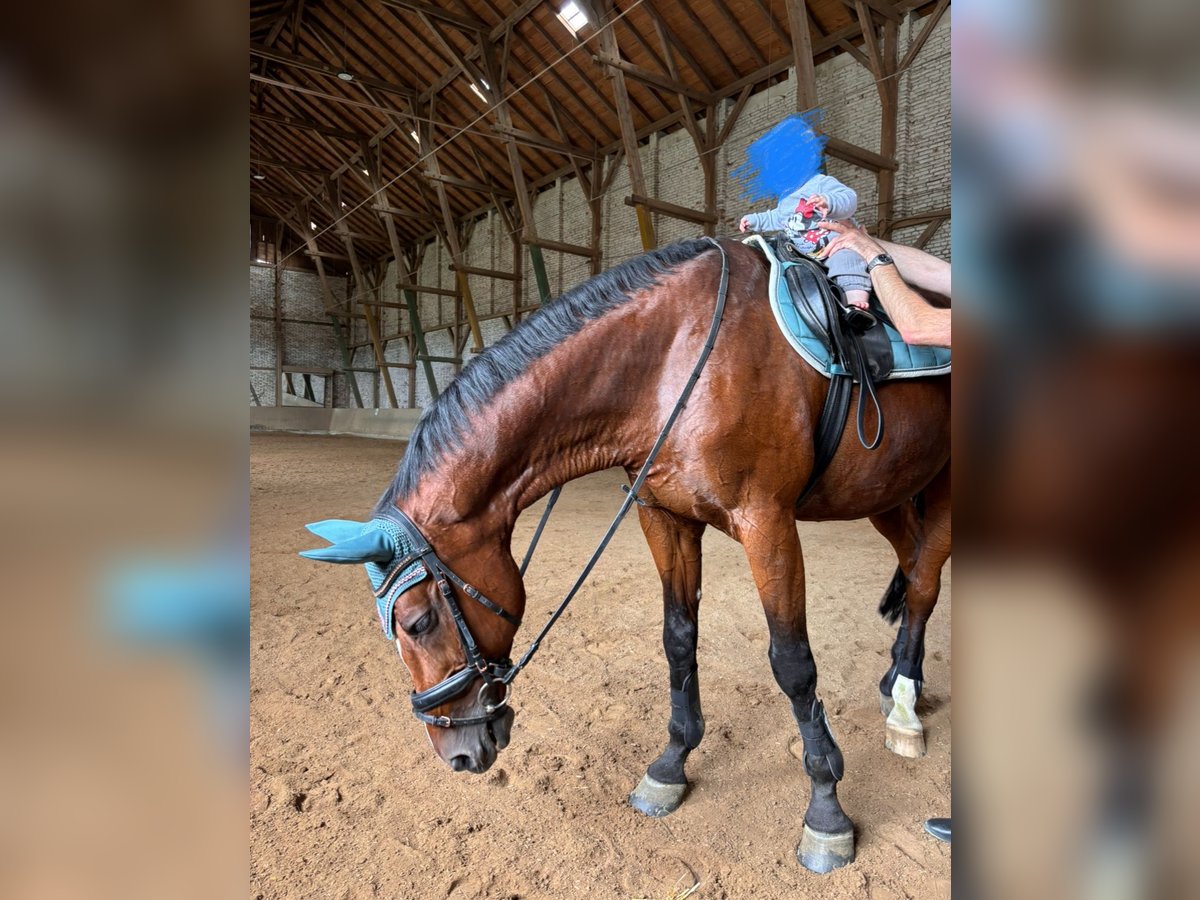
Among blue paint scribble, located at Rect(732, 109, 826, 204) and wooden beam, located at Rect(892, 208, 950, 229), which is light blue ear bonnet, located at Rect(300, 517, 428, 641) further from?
wooden beam, located at Rect(892, 208, 950, 229)

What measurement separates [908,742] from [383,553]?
2.07m

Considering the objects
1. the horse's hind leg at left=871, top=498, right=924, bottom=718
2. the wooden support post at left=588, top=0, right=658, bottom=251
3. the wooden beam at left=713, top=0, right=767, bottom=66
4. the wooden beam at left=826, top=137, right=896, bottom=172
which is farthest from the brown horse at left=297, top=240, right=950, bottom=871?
Result: the wooden beam at left=713, top=0, right=767, bottom=66

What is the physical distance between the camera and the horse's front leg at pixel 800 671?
1.77 meters

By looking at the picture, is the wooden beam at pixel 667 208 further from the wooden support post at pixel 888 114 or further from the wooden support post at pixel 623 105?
the wooden support post at pixel 888 114

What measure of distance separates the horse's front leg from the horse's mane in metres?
0.75

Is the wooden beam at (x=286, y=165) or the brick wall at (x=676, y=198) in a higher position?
the wooden beam at (x=286, y=165)

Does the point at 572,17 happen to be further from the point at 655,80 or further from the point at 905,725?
the point at 905,725

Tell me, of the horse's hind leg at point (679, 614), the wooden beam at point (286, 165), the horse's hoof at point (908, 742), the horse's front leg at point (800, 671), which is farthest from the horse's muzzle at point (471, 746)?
the wooden beam at point (286, 165)

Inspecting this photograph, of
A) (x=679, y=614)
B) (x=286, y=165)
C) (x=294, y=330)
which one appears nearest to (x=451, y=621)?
(x=679, y=614)

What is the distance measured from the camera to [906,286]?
5.67 ft

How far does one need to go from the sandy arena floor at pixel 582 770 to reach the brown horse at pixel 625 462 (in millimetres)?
159
